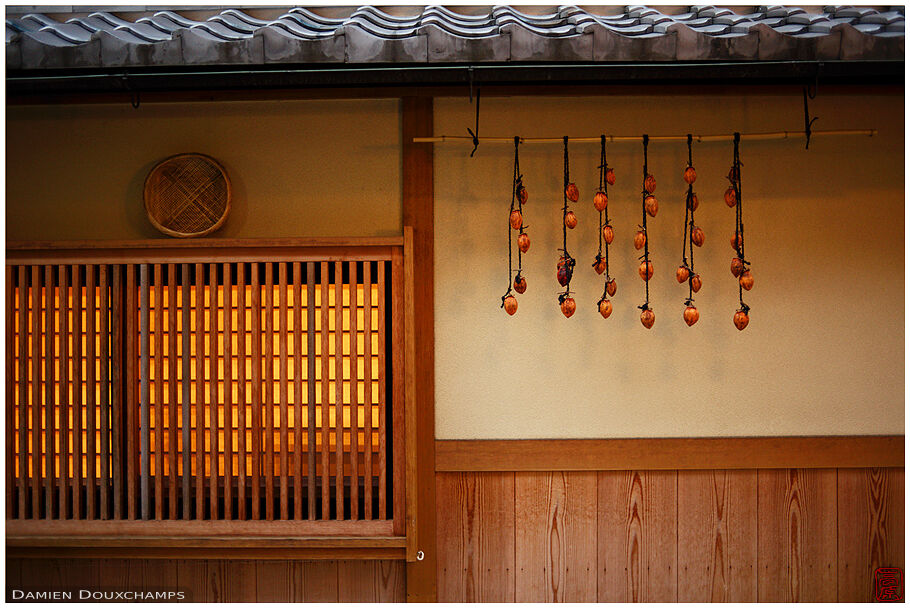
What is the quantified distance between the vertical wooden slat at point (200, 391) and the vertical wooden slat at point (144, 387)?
21 cm

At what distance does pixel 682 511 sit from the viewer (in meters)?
2.91

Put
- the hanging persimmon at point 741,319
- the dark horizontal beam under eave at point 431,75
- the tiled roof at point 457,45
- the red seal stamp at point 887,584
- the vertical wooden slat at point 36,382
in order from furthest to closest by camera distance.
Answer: the red seal stamp at point 887,584 < the vertical wooden slat at point 36,382 < the hanging persimmon at point 741,319 < the dark horizontal beam under eave at point 431,75 < the tiled roof at point 457,45

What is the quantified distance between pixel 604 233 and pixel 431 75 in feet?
3.27

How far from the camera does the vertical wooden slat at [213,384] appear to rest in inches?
108

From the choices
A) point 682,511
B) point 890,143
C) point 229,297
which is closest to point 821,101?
point 890,143

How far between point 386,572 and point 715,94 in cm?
268

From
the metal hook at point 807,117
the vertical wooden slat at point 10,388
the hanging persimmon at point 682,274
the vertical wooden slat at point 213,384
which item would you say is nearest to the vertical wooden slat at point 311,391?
the vertical wooden slat at point 213,384

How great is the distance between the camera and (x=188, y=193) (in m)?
2.90

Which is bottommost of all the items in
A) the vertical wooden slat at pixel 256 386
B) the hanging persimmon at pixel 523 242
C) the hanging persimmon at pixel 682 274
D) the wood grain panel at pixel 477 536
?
the wood grain panel at pixel 477 536

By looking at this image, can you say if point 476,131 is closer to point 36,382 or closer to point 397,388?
point 397,388

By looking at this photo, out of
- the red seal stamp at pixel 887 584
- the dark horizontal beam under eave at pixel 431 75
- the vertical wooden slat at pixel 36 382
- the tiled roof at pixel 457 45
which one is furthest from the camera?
the red seal stamp at pixel 887 584

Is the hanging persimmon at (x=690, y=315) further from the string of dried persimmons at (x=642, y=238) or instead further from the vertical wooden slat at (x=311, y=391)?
the vertical wooden slat at (x=311, y=391)

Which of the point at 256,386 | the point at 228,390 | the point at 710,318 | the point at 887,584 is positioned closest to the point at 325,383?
the point at 256,386

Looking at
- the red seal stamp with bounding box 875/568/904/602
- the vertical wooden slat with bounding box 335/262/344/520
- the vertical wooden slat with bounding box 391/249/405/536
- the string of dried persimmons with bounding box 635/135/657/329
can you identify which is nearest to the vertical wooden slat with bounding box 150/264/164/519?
the vertical wooden slat with bounding box 335/262/344/520
